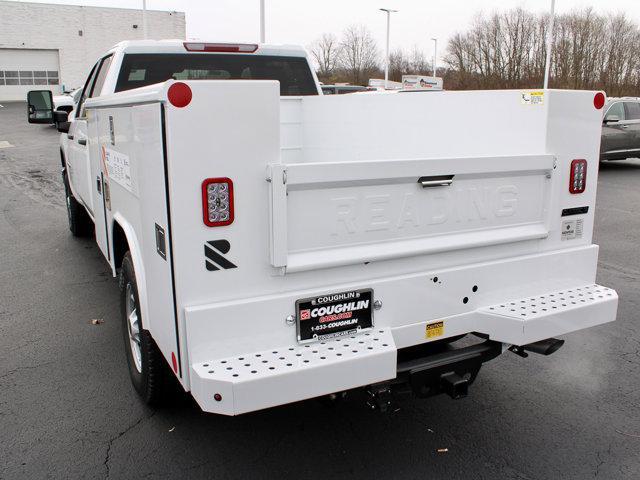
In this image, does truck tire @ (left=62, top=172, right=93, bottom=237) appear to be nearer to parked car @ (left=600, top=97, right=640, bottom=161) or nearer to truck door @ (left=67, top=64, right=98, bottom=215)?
truck door @ (left=67, top=64, right=98, bottom=215)

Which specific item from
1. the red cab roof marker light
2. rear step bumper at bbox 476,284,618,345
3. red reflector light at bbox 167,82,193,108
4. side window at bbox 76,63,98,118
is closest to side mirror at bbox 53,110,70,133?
side window at bbox 76,63,98,118

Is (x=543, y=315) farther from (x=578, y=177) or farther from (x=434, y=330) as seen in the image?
(x=578, y=177)

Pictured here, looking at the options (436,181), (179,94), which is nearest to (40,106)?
(179,94)

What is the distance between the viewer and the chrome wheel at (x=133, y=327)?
367 cm

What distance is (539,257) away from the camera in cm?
339

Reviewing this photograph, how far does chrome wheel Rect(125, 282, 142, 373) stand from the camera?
3670mm

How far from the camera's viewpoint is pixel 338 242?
2838mm

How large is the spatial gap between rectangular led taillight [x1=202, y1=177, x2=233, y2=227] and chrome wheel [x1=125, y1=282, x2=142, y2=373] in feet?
4.10

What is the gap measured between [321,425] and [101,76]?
12.5 ft

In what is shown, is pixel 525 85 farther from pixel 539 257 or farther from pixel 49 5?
pixel 539 257

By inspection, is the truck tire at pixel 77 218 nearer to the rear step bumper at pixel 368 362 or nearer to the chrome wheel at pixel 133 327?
the chrome wheel at pixel 133 327

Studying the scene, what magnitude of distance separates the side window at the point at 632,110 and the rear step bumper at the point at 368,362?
14044 mm

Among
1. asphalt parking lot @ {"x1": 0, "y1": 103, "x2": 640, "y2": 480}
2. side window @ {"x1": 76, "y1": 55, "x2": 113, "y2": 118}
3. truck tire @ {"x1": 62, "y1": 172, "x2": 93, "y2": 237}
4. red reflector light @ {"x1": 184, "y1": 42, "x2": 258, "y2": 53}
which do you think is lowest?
asphalt parking lot @ {"x1": 0, "y1": 103, "x2": 640, "y2": 480}

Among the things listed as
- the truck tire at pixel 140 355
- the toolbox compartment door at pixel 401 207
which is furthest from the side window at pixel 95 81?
the toolbox compartment door at pixel 401 207
